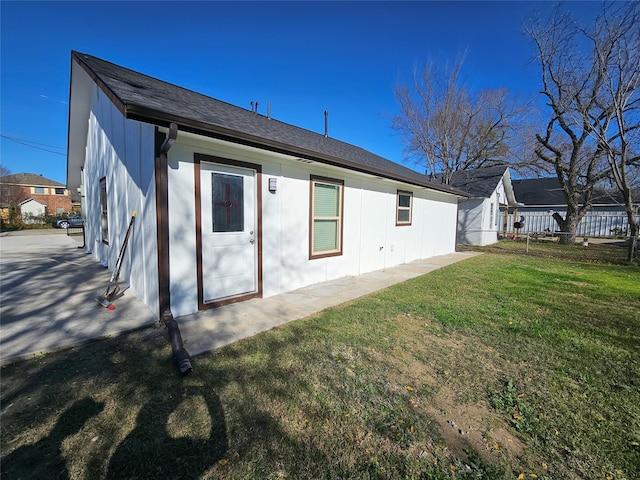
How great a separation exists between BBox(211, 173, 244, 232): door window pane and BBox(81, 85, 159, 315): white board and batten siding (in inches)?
31.7

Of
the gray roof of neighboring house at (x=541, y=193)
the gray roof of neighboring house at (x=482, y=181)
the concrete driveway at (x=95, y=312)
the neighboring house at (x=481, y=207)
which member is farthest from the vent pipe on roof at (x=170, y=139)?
the gray roof of neighboring house at (x=541, y=193)

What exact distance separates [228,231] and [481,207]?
14833mm

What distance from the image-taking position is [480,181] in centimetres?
1642

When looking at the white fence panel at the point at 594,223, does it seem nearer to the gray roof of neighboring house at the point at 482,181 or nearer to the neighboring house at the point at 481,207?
the gray roof of neighboring house at the point at 482,181

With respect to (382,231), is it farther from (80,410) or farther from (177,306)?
(80,410)

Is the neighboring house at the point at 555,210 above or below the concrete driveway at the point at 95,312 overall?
above

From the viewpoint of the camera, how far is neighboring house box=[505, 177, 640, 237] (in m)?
20.4

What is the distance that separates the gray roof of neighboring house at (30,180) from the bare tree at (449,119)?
5164 centimetres

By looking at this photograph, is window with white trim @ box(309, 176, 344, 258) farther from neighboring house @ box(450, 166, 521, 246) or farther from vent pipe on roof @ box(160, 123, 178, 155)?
neighboring house @ box(450, 166, 521, 246)

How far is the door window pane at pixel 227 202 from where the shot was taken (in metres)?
4.11

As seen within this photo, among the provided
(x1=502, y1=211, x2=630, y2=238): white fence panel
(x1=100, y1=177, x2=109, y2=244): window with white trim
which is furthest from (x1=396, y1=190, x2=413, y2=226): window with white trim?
(x1=502, y1=211, x2=630, y2=238): white fence panel

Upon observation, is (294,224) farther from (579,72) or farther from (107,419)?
(579,72)

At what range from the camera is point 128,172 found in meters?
4.55

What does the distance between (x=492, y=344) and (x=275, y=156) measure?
407cm
